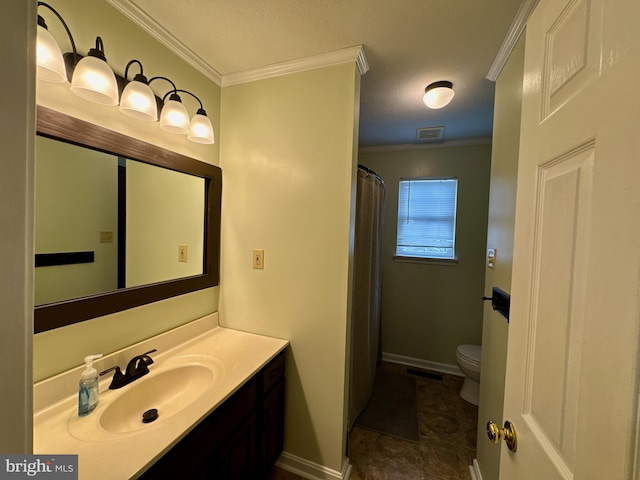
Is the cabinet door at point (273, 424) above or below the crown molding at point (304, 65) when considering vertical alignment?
below

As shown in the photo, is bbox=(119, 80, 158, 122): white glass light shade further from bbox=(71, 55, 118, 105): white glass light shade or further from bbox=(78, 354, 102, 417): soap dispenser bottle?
bbox=(78, 354, 102, 417): soap dispenser bottle

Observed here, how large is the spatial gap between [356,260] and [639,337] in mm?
1579

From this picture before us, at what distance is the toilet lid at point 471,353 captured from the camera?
2.14 metres

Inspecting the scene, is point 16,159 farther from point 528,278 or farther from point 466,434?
point 466,434

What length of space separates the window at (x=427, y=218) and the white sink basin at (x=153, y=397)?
7.53 feet

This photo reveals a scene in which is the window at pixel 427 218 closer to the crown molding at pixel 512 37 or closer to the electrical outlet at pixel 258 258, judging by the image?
the crown molding at pixel 512 37

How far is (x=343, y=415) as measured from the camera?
1440 millimetres

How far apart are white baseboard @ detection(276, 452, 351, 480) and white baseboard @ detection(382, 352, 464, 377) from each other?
149 centimetres

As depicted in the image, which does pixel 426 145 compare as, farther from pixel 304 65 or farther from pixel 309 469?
pixel 309 469

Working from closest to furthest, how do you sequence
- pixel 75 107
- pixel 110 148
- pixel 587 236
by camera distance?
pixel 587 236 → pixel 75 107 → pixel 110 148

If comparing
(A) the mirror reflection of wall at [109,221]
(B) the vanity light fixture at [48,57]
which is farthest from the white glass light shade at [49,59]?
(A) the mirror reflection of wall at [109,221]

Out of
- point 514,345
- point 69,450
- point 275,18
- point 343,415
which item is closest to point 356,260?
point 343,415

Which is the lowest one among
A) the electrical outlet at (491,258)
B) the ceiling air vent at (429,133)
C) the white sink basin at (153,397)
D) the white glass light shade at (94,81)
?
the white sink basin at (153,397)

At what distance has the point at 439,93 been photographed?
159 cm
